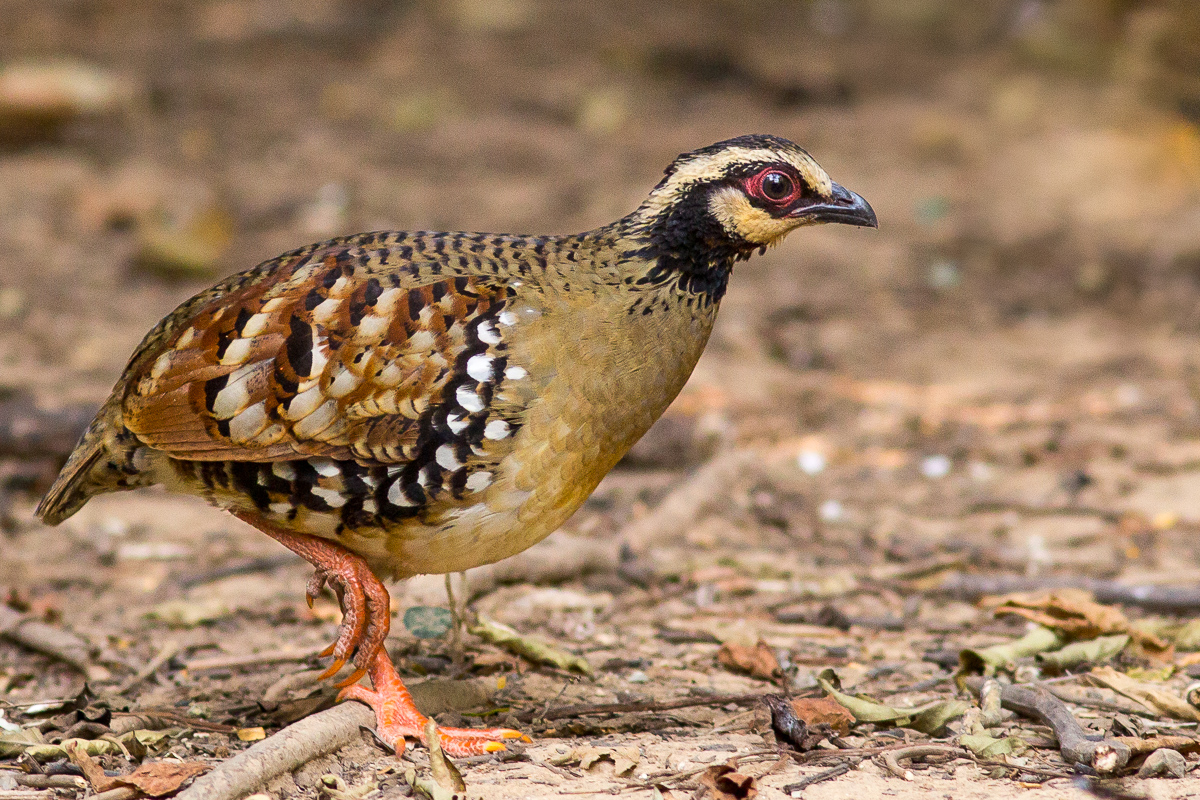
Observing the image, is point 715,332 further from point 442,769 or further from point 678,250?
point 442,769

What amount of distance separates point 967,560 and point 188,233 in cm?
750

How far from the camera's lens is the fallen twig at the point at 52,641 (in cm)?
560

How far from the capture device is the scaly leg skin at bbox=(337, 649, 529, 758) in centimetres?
451

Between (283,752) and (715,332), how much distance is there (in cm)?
682

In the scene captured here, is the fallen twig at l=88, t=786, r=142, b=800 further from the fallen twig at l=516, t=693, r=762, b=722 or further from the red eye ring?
the red eye ring

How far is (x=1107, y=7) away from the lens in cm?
1333

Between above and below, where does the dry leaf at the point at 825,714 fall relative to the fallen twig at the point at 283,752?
above

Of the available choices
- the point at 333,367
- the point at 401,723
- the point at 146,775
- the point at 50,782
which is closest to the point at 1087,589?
the point at 401,723

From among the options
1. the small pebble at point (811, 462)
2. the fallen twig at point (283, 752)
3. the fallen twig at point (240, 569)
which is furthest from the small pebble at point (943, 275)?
the fallen twig at point (283, 752)

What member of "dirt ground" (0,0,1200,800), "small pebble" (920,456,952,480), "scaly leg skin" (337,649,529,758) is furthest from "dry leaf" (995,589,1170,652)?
"small pebble" (920,456,952,480)

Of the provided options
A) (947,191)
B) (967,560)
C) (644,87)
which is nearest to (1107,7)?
(947,191)

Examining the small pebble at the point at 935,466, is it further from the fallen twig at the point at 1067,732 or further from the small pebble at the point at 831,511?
the fallen twig at the point at 1067,732

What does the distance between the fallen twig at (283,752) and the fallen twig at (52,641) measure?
5.09ft

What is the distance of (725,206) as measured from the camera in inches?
183
